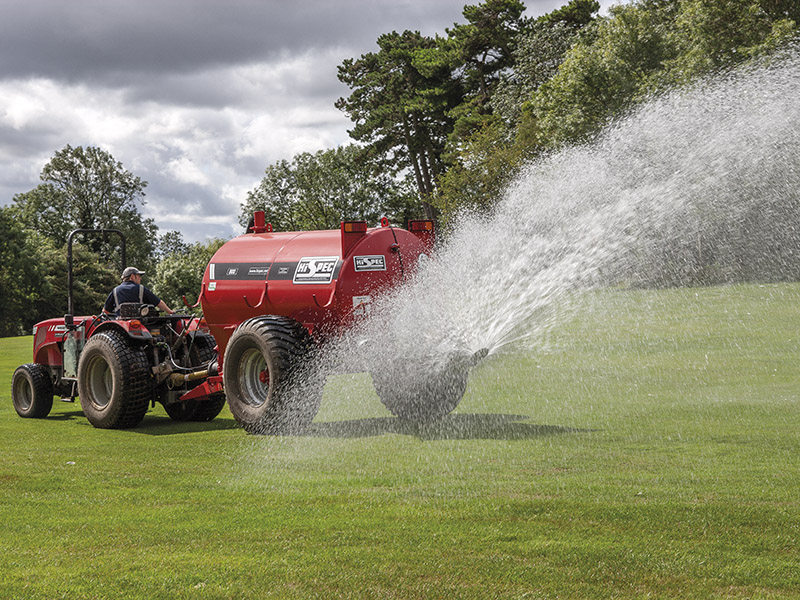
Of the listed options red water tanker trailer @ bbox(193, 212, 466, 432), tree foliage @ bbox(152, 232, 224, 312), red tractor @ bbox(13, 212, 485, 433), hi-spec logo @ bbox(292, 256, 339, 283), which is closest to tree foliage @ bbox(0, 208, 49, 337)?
tree foliage @ bbox(152, 232, 224, 312)

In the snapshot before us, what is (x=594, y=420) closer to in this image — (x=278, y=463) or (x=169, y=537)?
(x=278, y=463)

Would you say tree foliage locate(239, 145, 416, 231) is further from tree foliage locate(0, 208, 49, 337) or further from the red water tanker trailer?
the red water tanker trailer

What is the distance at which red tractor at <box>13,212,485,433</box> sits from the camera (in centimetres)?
962

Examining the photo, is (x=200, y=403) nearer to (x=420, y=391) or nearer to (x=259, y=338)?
(x=259, y=338)

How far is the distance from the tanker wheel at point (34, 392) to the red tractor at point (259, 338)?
18.7 inches

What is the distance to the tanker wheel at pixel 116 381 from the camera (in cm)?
1080

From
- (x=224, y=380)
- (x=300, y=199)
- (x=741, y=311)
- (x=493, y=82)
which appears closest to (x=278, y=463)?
(x=224, y=380)

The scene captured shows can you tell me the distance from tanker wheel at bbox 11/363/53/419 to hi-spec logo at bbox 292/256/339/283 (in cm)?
482

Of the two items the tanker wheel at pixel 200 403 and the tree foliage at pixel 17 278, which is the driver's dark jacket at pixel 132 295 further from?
the tree foliage at pixel 17 278

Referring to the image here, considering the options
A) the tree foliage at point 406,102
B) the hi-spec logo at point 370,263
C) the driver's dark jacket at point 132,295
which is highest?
the tree foliage at point 406,102

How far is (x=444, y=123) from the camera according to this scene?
53500 millimetres

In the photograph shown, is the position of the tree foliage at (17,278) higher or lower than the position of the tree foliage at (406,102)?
lower

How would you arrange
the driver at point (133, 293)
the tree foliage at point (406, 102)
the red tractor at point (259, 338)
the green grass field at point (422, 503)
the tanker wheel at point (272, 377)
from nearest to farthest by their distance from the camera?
the green grass field at point (422, 503) < the tanker wheel at point (272, 377) < the red tractor at point (259, 338) < the driver at point (133, 293) < the tree foliage at point (406, 102)

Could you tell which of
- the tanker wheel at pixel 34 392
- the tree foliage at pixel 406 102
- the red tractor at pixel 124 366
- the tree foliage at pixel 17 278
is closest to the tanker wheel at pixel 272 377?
the red tractor at pixel 124 366
